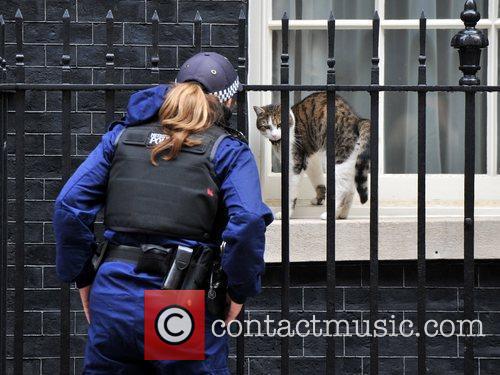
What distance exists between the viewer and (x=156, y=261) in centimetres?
384

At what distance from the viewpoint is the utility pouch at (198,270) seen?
3859 mm

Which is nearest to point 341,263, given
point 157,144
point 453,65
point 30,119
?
point 453,65

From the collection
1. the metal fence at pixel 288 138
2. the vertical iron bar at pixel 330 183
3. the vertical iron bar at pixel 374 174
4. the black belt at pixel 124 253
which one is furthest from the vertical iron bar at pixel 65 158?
the vertical iron bar at pixel 374 174

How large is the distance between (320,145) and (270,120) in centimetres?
36

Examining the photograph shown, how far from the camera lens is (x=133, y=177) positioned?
391 cm

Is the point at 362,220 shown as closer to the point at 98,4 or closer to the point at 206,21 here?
the point at 206,21

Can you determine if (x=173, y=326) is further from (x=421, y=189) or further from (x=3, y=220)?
(x=421, y=189)

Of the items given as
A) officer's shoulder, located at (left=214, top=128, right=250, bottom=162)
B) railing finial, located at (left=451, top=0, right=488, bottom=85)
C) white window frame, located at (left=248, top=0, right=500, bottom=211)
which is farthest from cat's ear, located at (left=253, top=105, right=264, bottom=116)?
officer's shoulder, located at (left=214, top=128, right=250, bottom=162)

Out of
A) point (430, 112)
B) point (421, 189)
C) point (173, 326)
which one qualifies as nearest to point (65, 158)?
point (173, 326)

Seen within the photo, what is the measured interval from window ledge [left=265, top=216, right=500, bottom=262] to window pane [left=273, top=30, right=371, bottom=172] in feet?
2.94

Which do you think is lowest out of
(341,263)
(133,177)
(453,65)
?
(341,263)

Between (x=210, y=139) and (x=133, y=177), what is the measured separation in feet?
1.00

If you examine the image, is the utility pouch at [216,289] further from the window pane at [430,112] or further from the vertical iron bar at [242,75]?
the window pane at [430,112]

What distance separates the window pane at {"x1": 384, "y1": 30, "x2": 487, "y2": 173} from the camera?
635cm
